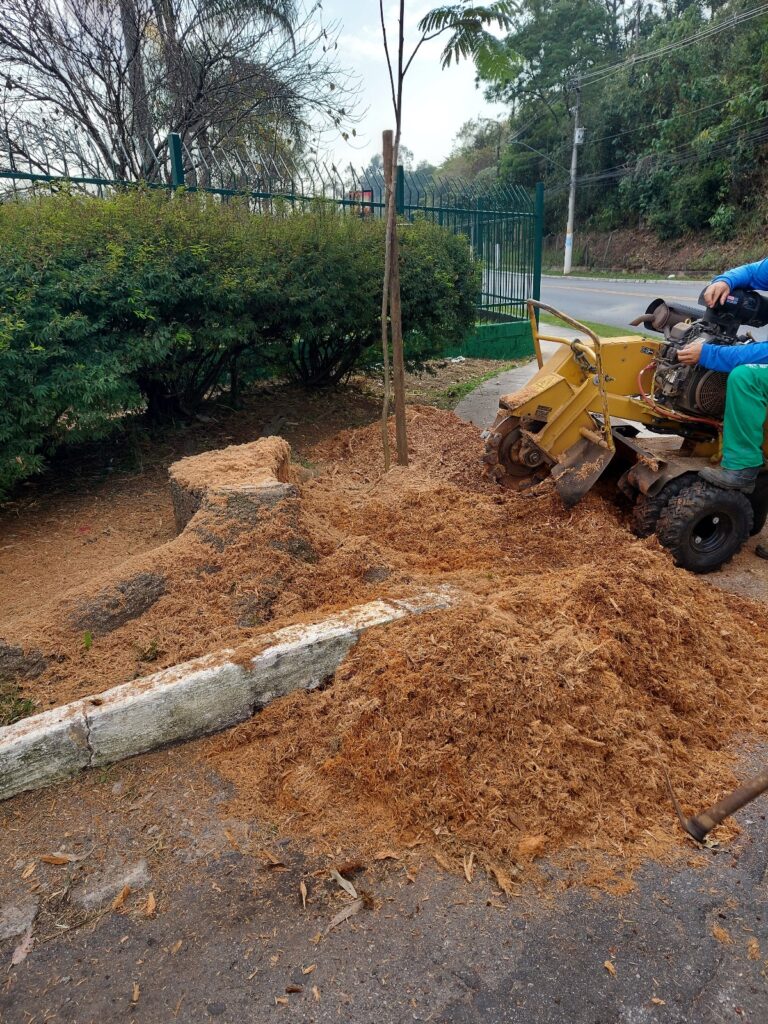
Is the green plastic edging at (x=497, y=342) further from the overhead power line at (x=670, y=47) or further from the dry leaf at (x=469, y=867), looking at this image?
the overhead power line at (x=670, y=47)

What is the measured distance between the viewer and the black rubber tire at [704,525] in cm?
433

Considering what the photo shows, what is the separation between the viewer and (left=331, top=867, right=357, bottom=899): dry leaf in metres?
2.35

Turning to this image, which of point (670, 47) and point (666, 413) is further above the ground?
point (670, 47)

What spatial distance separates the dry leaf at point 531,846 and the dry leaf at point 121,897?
4.22ft

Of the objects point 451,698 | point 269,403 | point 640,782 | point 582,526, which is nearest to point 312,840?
point 451,698

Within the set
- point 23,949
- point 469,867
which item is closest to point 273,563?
point 469,867

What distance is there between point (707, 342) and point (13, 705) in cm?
408

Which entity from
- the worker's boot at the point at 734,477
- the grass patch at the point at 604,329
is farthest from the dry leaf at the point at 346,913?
the grass patch at the point at 604,329

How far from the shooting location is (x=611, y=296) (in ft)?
81.9

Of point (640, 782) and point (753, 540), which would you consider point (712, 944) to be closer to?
point (640, 782)

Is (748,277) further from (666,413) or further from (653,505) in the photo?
(653,505)

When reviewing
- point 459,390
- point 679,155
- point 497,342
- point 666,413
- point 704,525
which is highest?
point 679,155

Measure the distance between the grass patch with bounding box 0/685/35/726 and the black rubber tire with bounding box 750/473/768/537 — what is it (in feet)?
13.8

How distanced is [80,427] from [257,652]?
2816 mm
